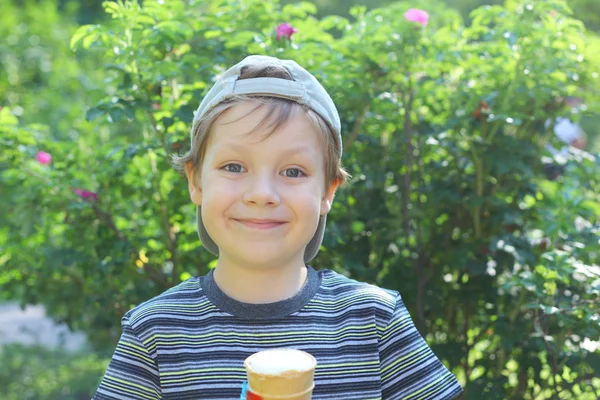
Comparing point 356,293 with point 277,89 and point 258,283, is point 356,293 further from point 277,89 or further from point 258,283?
point 277,89

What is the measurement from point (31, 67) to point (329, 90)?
589 cm

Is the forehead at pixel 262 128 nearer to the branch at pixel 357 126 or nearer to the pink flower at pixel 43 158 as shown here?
the branch at pixel 357 126

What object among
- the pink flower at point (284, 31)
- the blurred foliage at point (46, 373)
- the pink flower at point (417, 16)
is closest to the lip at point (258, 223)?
the pink flower at point (284, 31)

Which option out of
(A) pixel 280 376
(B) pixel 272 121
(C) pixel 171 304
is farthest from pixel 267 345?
(B) pixel 272 121

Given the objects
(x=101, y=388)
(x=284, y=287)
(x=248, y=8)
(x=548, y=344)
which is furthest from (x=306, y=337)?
(x=248, y=8)

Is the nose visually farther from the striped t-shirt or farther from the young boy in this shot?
the striped t-shirt

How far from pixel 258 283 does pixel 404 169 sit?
4.94ft

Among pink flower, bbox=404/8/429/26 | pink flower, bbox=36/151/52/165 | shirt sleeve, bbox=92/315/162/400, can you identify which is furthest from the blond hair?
pink flower, bbox=36/151/52/165

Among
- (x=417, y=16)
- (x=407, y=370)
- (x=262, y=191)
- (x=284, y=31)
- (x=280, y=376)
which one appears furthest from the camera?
(x=417, y=16)

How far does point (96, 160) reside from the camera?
3.13 m

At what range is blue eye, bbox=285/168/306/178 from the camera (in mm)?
1662

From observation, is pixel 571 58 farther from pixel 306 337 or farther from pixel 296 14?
pixel 306 337

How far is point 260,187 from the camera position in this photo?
5.25ft

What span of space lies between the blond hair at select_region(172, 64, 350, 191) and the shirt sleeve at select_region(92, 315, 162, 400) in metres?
0.42
